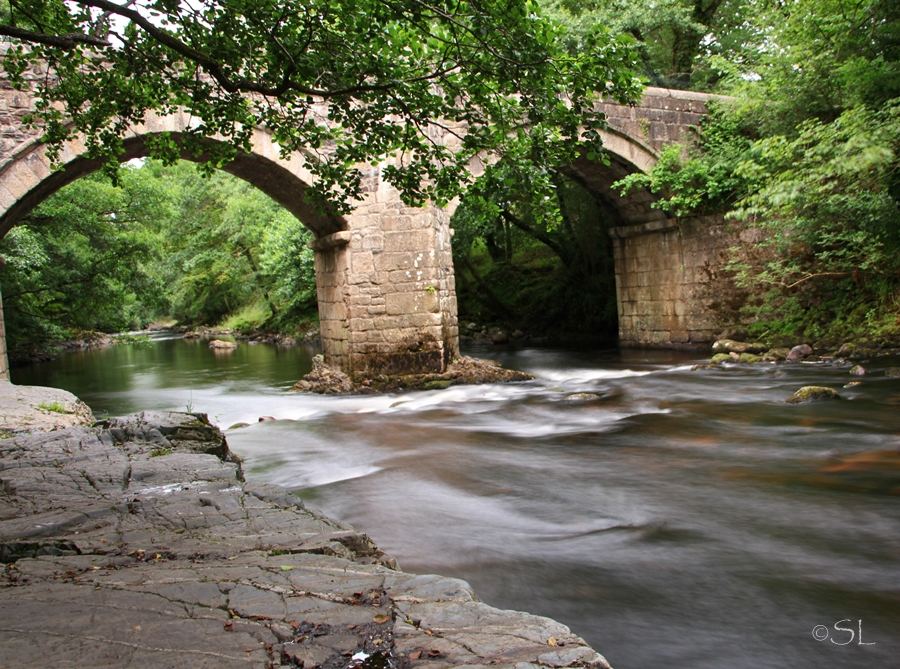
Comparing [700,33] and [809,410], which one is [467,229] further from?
[809,410]

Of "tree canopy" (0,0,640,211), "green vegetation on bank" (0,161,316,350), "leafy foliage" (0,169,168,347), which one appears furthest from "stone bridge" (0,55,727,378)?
"leafy foliage" (0,169,168,347)

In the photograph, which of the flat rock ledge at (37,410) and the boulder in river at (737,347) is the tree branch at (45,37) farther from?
the boulder in river at (737,347)

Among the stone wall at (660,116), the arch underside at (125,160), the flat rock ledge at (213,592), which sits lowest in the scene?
the flat rock ledge at (213,592)

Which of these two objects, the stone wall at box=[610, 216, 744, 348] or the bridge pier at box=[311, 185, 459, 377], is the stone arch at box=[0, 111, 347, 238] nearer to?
the bridge pier at box=[311, 185, 459, 377]

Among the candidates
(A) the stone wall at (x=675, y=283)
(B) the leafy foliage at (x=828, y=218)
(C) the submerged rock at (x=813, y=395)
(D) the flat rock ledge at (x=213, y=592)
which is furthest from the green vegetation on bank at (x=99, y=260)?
(A) the stone wall at (x=675, y=283)

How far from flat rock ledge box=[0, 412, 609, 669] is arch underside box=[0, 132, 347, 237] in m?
4.54

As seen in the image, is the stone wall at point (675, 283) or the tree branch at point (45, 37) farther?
the stone wall at point (675, 283)

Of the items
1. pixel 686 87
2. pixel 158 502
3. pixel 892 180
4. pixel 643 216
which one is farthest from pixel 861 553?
pixel 686 87

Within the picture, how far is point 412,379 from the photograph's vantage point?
9125mm

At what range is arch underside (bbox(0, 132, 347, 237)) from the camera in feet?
24.1

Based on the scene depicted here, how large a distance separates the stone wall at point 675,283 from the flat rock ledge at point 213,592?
385 inches

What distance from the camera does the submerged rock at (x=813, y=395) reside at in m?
6.83

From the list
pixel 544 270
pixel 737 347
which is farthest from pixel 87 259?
pixel 737 347

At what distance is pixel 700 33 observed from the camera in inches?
612
